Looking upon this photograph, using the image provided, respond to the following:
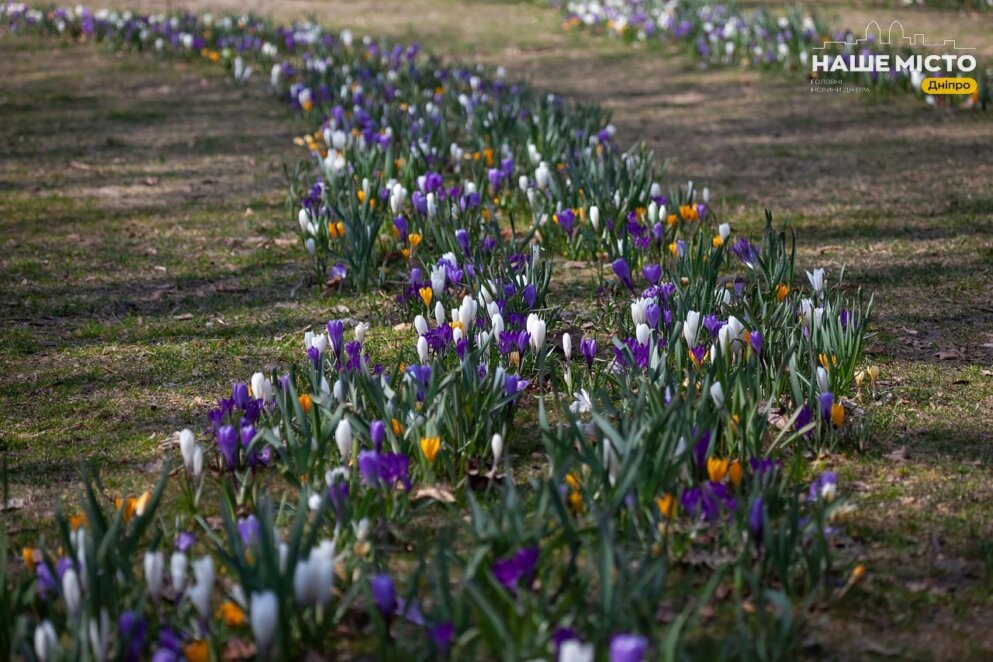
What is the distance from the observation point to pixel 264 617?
6.83 feet

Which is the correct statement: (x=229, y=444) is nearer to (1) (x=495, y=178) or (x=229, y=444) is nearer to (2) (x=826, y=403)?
(2) (x=826, y=403)

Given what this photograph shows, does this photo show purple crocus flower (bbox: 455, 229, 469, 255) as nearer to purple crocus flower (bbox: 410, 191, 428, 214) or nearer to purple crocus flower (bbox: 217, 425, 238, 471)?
purple crocus flower (bbox: 410, 191, 428, 214)

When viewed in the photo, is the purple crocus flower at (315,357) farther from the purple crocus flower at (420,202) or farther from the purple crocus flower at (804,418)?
the purple crocus flower at (420,202)

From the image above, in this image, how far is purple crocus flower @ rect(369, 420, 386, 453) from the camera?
296 cm

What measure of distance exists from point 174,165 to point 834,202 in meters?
4.31

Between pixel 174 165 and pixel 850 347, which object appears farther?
pixel 174 165

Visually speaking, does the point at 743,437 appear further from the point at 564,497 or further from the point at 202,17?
the point at 202,17

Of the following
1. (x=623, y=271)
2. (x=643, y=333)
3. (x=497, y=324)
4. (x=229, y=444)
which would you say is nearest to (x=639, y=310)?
(x=643, y=333)

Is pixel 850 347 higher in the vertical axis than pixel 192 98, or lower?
lower

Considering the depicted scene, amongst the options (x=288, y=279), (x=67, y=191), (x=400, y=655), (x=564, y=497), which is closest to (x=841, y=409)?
(x=564, y=497)

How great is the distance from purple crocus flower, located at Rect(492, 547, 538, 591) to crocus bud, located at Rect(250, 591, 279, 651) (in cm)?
49

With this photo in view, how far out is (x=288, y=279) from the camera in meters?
5.38

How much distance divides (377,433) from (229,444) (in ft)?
1.46

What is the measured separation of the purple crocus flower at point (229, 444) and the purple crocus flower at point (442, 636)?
113 centimetres
